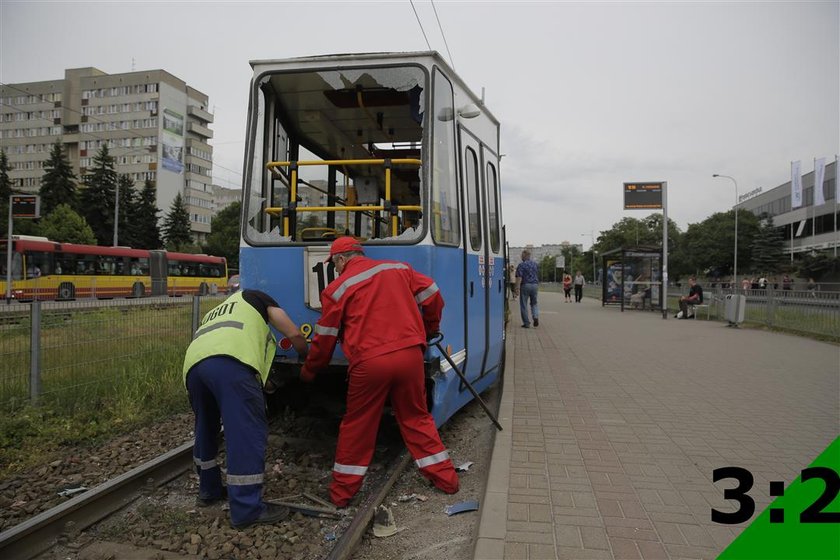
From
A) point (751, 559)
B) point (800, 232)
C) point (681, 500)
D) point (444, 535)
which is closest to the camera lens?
point (751, 559)

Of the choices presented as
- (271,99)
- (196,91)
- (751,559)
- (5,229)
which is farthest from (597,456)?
(196,91)

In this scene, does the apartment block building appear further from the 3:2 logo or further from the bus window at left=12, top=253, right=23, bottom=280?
the 3:2 logo

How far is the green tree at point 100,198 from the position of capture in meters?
55.1

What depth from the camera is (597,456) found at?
461 cm

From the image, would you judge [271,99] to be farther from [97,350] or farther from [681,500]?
[681,500]

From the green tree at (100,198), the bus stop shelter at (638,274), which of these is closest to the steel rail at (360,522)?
the bus stop shelter at (638,274)

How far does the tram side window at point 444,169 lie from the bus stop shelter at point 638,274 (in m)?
17.8

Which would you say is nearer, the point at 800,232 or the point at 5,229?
the point at 5,229

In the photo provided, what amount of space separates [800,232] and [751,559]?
7194 centimetres

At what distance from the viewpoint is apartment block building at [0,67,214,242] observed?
7694 cm

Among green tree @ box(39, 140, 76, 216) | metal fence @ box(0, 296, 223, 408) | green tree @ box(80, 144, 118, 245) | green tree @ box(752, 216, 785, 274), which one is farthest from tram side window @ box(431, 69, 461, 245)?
green tree @ box(752, 216, 785, 274)

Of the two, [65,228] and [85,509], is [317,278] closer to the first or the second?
[85,509]

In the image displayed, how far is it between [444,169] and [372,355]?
1853mm

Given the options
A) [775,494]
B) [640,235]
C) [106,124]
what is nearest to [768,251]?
[640,235]
